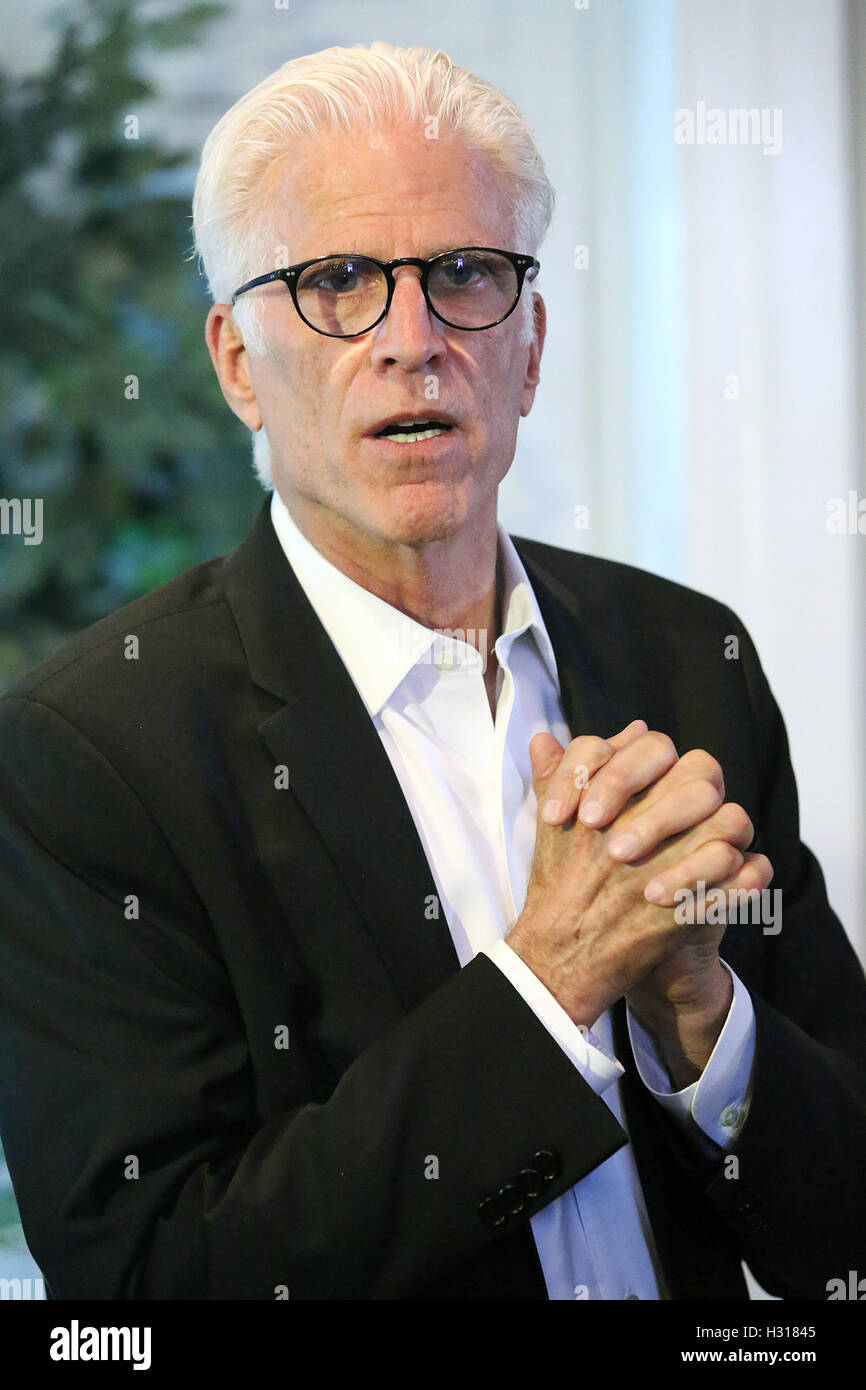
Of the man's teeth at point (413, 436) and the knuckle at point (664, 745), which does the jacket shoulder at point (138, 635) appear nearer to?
the man's teeth at point (413, 436)

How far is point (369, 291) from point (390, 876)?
50 centimetres

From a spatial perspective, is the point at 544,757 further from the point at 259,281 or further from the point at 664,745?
the point at 259,281

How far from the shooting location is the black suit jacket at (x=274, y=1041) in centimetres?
94

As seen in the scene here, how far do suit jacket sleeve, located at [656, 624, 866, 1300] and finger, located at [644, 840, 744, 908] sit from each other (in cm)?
22

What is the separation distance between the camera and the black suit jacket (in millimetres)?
937

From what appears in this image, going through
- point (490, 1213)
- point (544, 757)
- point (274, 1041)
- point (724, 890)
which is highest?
point (544, 757)

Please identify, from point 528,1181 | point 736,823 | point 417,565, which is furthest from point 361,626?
point 528,1181

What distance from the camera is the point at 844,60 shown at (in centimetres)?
194

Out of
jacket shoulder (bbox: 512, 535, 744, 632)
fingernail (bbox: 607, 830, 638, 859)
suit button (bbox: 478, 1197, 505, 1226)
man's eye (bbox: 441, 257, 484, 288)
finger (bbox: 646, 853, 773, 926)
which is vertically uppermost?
man's eye (bbox: 441, 257, 484, 288)

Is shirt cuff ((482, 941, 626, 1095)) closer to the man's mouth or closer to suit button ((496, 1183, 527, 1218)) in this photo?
suit button ((496, 1183, 527, 1218))

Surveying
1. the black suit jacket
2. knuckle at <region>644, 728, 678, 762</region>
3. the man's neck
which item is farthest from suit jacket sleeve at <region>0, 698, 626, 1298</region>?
the man's neck

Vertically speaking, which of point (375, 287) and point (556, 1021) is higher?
point (375, 287)

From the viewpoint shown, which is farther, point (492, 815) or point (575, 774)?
point (492, 815)

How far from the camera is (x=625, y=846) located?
954mm
